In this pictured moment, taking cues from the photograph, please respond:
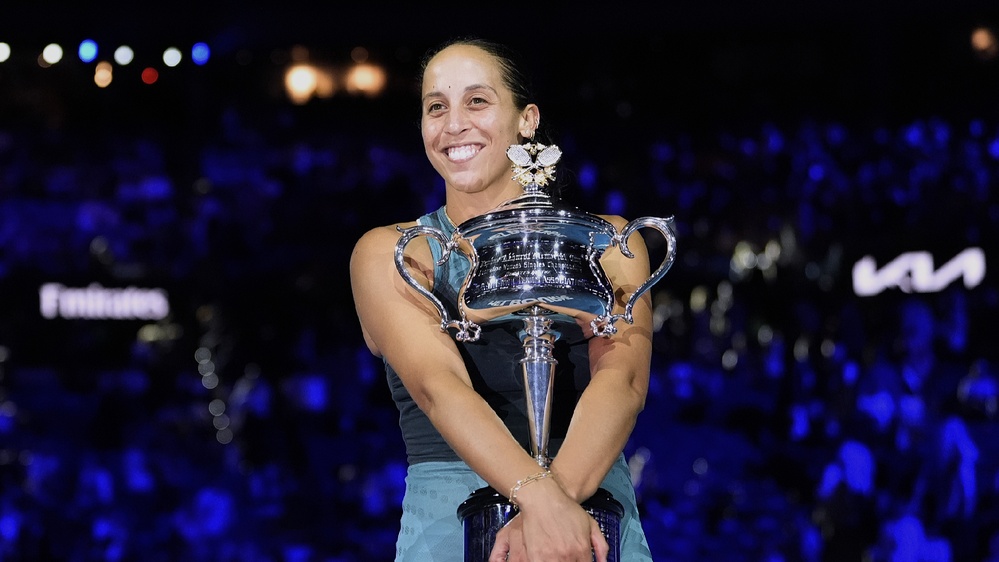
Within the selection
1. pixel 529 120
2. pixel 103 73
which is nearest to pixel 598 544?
pixel 529 120

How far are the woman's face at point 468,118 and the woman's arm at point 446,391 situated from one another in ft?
0.38

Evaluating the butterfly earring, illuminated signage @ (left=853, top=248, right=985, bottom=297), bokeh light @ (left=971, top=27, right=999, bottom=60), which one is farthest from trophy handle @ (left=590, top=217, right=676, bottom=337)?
bokeh light @ (left=971, top=27, right=999, bottom=60)

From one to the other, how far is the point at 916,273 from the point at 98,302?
4.20 m

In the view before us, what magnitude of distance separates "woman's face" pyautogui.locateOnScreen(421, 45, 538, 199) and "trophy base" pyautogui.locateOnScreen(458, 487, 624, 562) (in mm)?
436

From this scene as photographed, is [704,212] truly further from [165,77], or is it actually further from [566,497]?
[566,497]

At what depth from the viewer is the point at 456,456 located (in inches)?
61.4

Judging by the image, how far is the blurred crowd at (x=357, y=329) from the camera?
468cm

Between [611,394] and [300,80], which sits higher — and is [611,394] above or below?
below

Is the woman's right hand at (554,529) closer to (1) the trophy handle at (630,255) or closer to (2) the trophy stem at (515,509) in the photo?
(2) the trophy stem at (515,509)

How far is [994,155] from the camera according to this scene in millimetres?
5773

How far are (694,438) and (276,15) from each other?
2873 millimetres

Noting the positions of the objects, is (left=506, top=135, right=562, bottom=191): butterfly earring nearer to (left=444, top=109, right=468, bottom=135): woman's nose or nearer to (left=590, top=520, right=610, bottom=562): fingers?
(left=444, top=109, right=468, bottom=135): woman's nose

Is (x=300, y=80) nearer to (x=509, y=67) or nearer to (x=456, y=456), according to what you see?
(x=509, y=67)

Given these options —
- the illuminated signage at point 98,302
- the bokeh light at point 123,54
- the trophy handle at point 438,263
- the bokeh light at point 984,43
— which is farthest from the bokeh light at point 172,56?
the trophy handle at point 438,263
